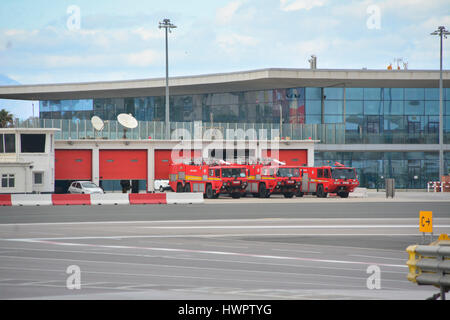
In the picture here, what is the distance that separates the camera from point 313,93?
65.1 m

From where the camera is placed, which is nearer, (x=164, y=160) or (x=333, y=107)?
(x=164, y=160)

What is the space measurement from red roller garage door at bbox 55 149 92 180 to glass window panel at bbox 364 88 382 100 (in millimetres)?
29659

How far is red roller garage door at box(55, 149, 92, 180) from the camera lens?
170ft

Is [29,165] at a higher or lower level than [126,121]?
lower

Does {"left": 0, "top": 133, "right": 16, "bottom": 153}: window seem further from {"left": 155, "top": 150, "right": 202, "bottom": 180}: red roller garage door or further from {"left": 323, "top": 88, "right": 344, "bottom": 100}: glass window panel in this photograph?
{"left": 323, "top": 88, "right": 344, "bottom": 100}: glass window panel

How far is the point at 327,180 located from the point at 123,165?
17584 millimetres

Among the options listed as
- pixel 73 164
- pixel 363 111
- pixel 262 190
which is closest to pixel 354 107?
pixel 363 111

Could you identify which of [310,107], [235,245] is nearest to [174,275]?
[235,245]

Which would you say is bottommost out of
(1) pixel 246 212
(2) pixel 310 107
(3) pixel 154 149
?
(1) pixel 246 212

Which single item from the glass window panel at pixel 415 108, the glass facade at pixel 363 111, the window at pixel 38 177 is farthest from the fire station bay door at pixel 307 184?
the glass window panel at pixel 415 108

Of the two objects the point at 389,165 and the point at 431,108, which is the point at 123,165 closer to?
the point at 389,165

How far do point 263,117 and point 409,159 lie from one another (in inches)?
624

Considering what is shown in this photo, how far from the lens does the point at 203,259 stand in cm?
1580
